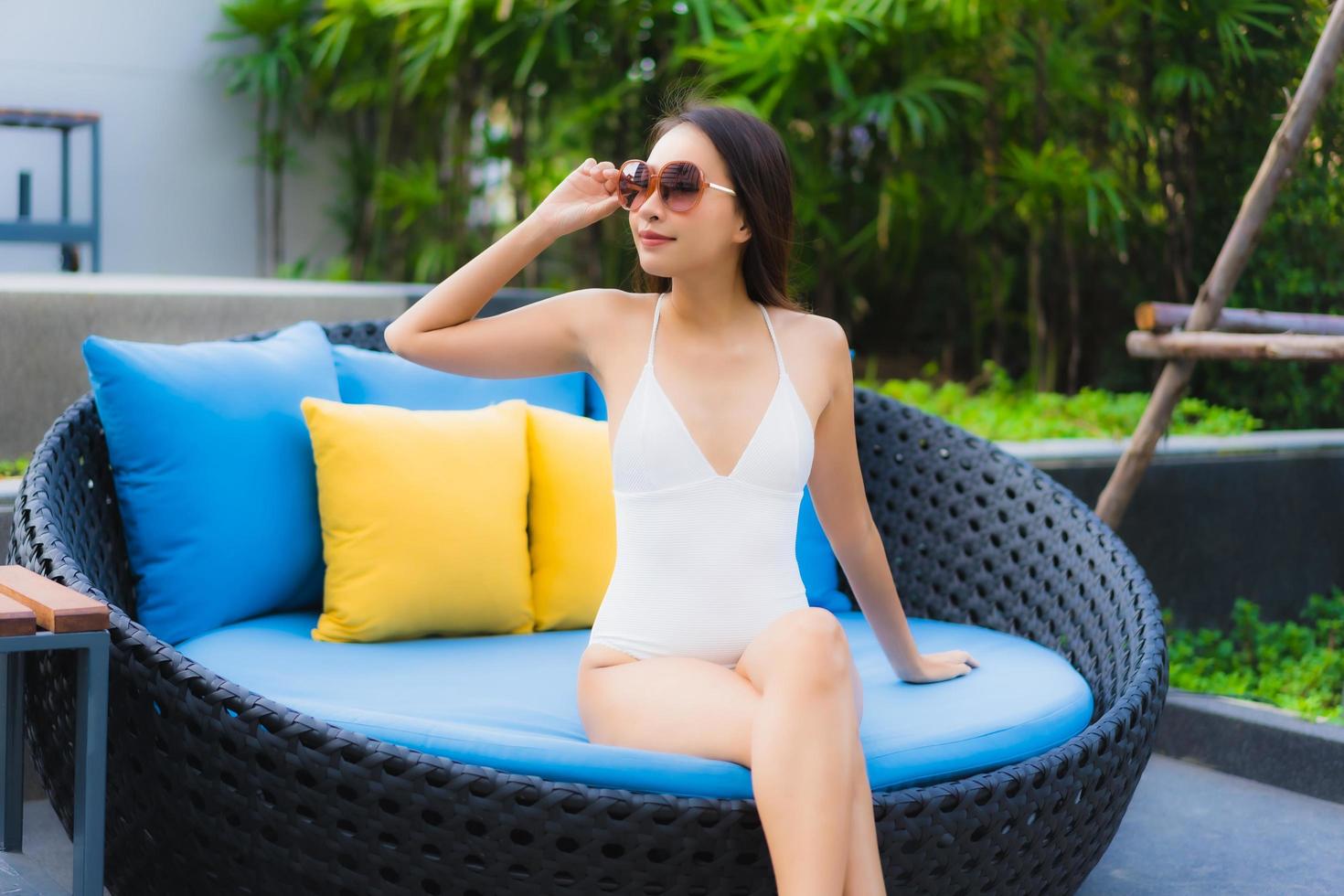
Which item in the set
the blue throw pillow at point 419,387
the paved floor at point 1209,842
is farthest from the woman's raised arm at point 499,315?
the paved floor at point 1209,842

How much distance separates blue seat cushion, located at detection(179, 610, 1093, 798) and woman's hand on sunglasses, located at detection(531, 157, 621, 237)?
751mm

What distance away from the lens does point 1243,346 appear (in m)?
3.43

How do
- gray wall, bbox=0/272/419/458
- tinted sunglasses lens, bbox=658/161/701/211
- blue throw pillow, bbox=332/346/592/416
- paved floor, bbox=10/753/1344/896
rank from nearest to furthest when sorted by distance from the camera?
tinted sunglasses lens, bbox=658/161/701/211 < paved floor, bbox=10/753/1344/896 < blue throw pillow, bbox=332/346/592/416 < gray wall, bbox=0/272/419/458

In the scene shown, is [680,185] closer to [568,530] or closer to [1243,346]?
[568,530]

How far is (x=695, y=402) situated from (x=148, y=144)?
19.6 ft

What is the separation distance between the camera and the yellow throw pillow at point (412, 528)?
255cm

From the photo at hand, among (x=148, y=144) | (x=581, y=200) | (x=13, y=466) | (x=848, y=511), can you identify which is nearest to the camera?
(x=581, y=200)

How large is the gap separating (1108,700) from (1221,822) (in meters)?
0.91

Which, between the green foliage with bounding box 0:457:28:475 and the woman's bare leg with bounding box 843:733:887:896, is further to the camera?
the green foliage with bounding box 0:457:28:475

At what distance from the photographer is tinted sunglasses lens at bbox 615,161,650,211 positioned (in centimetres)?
200

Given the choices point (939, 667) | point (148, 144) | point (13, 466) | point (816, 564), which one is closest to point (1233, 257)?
point (816, 564)

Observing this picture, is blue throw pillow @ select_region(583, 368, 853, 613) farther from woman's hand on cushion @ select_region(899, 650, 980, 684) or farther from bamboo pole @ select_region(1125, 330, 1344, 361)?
bamboo pole @ select_region(1125, 330, 1344, 361)

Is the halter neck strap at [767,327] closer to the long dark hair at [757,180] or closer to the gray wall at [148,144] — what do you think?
the long dark hair at [757,180]

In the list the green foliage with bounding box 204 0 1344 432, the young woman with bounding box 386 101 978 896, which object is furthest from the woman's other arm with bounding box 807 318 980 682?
the green foliage with bounding box 204 0 1344 432
